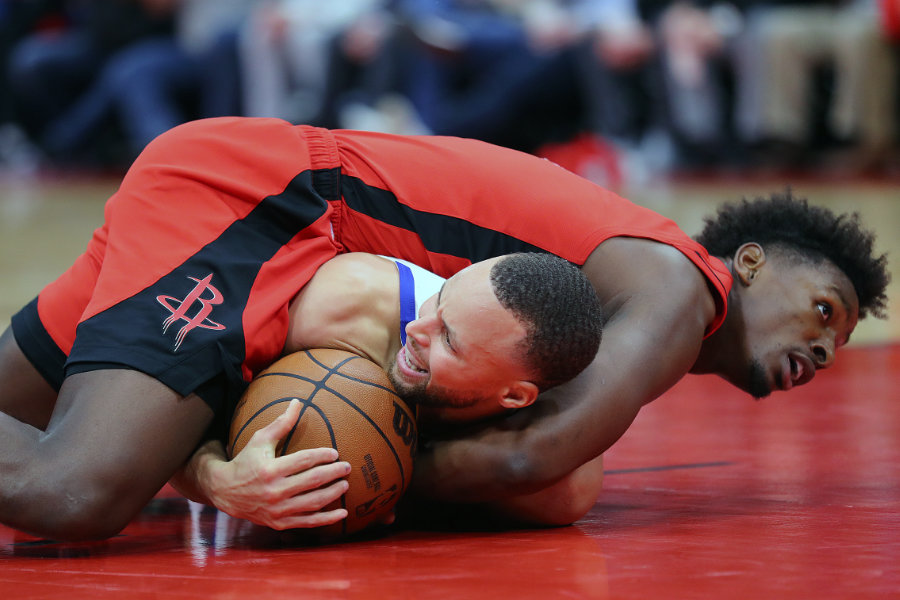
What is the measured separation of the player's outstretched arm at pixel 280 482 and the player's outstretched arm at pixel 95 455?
0.57 feet

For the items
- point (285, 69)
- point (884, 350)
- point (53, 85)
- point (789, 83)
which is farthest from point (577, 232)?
point (53, 85)

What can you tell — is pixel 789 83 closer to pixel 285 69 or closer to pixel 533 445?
pixel 285 69

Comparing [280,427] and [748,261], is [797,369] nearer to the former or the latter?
[748,261]

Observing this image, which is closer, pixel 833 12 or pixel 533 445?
pixel 533 445

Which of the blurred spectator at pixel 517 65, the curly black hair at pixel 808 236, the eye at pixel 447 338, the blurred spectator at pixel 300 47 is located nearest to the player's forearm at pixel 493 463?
the eye at pixel 447 338

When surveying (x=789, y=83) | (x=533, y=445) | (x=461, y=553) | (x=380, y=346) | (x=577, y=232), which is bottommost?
(x=461, y=553)

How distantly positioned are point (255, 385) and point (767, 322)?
1.51m

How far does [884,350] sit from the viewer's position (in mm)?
5797

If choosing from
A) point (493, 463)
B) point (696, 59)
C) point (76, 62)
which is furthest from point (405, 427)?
point (76, 62)

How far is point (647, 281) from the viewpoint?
122 inches

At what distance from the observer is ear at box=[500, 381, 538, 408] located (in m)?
2.84

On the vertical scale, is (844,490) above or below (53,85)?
below

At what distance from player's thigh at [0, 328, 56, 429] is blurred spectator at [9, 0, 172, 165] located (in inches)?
407

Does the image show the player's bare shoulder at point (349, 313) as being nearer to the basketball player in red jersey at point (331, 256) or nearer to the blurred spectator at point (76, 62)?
the basketball player in red jersey at point (331, 256)
